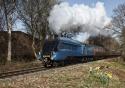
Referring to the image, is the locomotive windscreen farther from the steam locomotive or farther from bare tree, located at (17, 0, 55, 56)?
bare tree, located at (17, 0, 55, 56)

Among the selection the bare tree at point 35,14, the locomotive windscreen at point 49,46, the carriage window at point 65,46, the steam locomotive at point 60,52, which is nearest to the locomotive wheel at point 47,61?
the steam locomotive at point 60,52

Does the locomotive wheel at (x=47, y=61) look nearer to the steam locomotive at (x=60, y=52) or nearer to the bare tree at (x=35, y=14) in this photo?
the steam locomotive at (x=60, y=52)

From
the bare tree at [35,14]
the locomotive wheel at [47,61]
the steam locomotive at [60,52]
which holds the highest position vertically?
the bare tree at [35,14]

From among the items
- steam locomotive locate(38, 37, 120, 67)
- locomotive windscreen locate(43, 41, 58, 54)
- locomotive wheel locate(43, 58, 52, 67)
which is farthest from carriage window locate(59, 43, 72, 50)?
locomotive wheel locate(43, 58, 52, 67)

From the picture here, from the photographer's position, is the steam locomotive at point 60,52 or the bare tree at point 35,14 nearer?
the steam locomotive at point 60,52

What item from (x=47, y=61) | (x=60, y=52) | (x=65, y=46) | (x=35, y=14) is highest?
(x=35, y=14)

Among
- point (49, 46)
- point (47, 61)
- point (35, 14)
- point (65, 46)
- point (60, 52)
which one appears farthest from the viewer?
point (35, 14)

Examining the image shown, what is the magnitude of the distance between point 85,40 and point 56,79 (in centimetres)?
2268

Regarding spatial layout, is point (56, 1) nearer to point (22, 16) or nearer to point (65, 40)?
point (22, 16)

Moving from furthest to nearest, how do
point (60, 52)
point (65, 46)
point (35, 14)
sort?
point (35, 14) < point (65, 46) < point (60, 52)

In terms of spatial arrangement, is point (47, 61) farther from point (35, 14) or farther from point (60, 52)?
point (35, 14)

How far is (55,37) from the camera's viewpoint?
32.0 m

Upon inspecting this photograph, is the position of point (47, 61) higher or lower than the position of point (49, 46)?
lower

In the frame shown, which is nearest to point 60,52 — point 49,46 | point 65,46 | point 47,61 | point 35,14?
point 49,46
